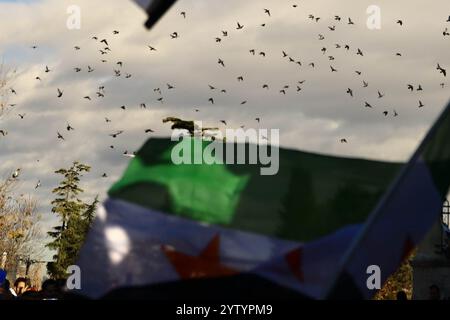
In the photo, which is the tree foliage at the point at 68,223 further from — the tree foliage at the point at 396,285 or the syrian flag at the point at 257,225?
the syrian flag at the point at 257,225

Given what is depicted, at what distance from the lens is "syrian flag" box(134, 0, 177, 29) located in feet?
31.1

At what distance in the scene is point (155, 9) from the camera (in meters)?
9.49

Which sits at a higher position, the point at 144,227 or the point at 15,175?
the point at 15,175

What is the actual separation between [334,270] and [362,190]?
0.70m

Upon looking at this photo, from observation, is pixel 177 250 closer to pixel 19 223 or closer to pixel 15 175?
pixel 15 175

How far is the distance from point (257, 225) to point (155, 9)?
179cm

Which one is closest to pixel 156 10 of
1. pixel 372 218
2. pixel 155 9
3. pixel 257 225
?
pixel 155 9

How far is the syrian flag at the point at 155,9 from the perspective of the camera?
9.48 meters

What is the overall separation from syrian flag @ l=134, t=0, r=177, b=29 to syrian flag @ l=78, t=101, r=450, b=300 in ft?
4.19

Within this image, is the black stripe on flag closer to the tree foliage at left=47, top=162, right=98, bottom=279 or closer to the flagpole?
the flagpole

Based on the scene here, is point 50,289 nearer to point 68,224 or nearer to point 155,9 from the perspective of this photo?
point 155,9

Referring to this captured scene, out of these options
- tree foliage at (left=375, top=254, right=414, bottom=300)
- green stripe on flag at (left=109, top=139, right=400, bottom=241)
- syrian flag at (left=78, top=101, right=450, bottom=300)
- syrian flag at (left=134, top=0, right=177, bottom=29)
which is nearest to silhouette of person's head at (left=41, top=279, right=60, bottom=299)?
green stripe on flag at (left=109, top=139, right=400, bottom=241)
